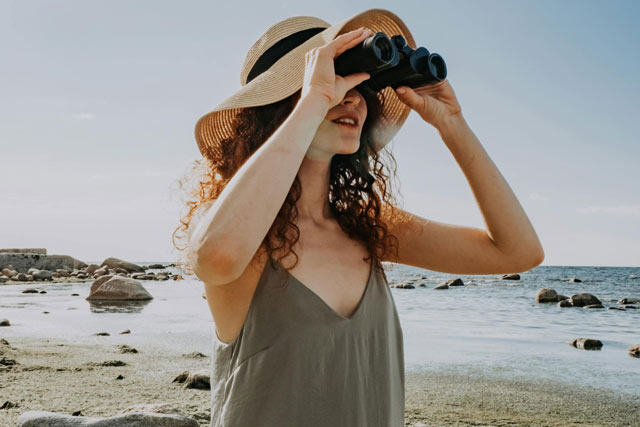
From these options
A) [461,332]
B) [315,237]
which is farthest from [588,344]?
[315,237]

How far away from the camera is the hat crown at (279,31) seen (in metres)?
1.79

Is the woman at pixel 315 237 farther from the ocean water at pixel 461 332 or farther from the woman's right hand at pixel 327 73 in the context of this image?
the ocean water at pixel 461 332

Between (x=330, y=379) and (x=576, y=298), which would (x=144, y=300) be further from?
(x=330, y=379)

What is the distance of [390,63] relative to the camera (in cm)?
158

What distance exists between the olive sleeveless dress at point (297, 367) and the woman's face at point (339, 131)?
16.8 inches

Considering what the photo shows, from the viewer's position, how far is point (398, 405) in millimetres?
1577

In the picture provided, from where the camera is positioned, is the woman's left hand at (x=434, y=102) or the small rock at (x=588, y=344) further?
the small rock at (x=588, y=344)

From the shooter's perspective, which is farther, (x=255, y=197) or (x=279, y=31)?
Result: (x=279, y=31)

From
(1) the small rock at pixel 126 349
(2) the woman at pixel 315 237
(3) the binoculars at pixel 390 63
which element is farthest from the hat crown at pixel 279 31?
(1) the small rock at pixel 126 349

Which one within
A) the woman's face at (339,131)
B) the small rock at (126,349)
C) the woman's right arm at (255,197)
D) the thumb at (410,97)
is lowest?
the small rock at (126,349)

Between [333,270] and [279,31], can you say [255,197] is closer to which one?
[333,270]

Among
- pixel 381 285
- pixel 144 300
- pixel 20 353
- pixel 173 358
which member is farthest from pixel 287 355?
Result: pixel 144 300

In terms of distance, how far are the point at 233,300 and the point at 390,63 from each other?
79 centimetres

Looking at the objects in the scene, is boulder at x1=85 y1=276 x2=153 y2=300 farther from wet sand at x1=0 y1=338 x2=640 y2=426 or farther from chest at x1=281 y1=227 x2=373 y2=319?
chest at x1=281 y1=227 x2=373 y2=319
